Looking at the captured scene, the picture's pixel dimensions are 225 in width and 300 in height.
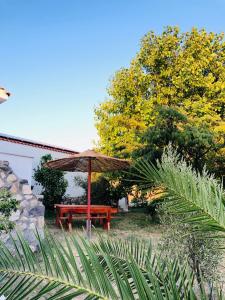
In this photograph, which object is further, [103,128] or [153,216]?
[103,128]

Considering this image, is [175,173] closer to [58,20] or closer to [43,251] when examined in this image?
[43,251]

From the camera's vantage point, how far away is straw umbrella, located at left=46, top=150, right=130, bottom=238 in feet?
35.3

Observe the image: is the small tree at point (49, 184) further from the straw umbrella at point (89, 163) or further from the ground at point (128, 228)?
the straw umbrella at point (89, 163)

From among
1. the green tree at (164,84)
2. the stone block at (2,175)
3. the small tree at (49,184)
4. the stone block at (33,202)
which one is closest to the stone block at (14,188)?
the stone block at (2,175)

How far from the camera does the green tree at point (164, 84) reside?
55.0ft

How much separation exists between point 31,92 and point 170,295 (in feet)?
61.1

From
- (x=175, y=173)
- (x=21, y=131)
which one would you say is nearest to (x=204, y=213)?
(x=175, y=173)

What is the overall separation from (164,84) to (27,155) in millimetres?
8042

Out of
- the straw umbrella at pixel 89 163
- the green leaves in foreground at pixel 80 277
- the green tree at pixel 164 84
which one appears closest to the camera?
the green leaves in foreground at pixel 80 277

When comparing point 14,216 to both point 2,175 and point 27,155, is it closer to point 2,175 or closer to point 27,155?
point 2,175

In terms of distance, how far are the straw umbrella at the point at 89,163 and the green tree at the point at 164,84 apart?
3880mm

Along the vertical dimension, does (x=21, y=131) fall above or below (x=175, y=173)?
above

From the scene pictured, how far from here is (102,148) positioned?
17.4m

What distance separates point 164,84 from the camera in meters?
17.8
